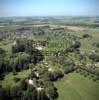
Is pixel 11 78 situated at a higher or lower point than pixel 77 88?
lower

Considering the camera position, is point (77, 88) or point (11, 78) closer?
point (77, 88)

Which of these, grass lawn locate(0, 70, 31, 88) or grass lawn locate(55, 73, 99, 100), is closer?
grass lawn locate(55, 73, 99, 100)

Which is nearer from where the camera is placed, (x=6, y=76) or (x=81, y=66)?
(x=6, y=76)

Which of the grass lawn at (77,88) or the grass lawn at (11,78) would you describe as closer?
the grass lawn at (77,88)

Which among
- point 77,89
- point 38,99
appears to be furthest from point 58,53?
point 38,99

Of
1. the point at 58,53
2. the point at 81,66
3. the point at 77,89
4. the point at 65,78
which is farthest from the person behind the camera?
the point at 58,53

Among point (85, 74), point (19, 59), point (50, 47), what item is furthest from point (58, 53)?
point (85, 74)

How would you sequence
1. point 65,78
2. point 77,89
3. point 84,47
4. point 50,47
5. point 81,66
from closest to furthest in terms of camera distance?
point 77,89
point 65,78
point 81,66
point 50,47
point 84,47

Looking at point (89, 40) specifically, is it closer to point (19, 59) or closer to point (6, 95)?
point (19, 59)
